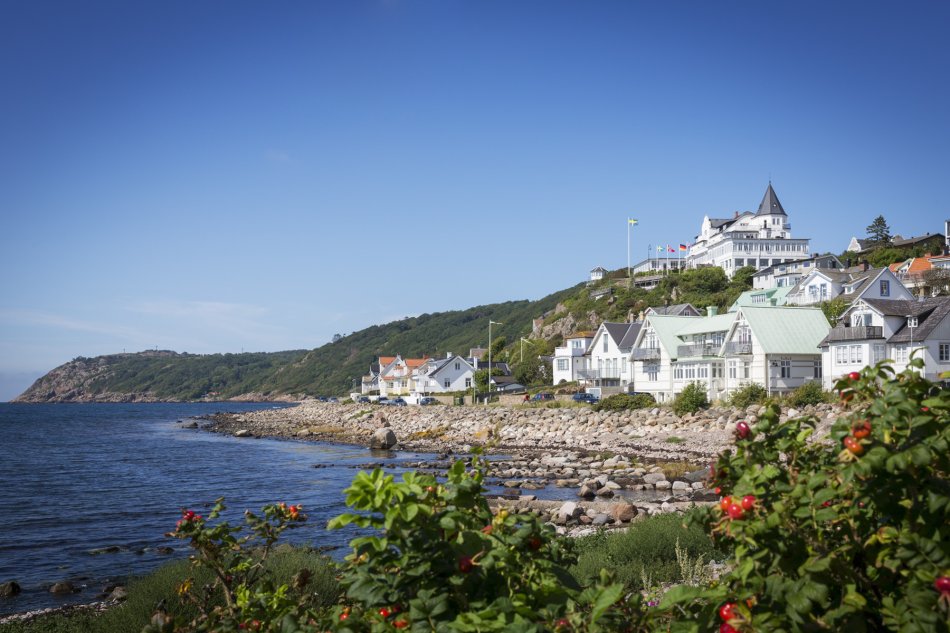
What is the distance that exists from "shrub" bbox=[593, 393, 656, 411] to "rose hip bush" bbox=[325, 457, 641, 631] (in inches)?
2012

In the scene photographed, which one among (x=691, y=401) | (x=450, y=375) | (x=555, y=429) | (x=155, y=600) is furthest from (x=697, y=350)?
(x=450, y=375)

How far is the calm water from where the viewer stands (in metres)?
18.7


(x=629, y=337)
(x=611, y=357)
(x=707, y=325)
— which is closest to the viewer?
(x=707, y=325)

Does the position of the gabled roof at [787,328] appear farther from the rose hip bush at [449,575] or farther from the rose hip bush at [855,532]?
the rose hip bush at [449,575]

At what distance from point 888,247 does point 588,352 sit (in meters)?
49.4

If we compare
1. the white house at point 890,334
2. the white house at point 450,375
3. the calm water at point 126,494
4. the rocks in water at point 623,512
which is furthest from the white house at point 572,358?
the rocks in water at point 623,512

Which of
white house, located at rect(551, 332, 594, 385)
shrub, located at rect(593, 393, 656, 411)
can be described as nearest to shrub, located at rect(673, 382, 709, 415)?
shrub, located at rect(593, 393, 656, 411)

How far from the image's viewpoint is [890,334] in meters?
45.3

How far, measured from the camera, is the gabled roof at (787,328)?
50969 mm

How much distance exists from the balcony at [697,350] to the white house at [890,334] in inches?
351

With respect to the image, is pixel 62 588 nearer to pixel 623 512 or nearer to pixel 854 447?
pixel 623 512

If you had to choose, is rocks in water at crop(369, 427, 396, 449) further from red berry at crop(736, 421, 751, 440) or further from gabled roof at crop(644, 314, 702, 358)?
red berry at crop(736, 421, 751, 440)

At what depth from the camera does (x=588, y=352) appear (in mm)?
75375

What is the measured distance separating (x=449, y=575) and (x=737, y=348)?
52.5 meters
